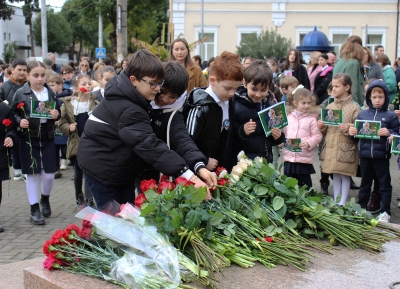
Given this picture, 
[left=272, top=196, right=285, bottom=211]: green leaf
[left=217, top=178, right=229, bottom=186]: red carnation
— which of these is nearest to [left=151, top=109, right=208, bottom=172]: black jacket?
[left=217, top=178, right=229, bottom=186]: red carnation

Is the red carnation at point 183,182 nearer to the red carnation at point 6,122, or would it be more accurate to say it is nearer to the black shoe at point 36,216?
the red carnation at point 6,122

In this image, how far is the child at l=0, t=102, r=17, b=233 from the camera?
6.39m

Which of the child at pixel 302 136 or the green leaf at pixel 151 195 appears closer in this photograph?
the green leaf at pixel 151 195

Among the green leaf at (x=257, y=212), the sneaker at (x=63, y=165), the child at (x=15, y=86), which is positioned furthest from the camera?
the sneaker at (x=63, y=165)

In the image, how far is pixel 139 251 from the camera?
11.1ft

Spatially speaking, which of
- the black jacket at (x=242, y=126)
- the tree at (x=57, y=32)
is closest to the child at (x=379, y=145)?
the black jacket at (x=242, y=126)

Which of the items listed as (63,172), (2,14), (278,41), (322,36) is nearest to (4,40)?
(2,14)

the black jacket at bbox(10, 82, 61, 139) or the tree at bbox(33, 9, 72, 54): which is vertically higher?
the tree at bbox(33, 9, 72, 54)

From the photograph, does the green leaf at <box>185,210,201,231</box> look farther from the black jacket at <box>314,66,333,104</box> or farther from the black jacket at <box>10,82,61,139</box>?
the black jacket at <box>314,66,333,104</box>

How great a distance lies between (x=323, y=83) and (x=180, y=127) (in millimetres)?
7621

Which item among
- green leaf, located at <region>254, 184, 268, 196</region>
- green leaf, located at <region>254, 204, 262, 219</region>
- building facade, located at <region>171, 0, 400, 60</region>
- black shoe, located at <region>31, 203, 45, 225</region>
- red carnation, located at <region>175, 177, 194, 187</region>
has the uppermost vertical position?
building facade, located at <region>171, 0, 400, 60</region>

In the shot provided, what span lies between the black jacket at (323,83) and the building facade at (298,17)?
22.6m

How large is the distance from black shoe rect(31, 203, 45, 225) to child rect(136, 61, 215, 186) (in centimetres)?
304

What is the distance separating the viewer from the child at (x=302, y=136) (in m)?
7.12
